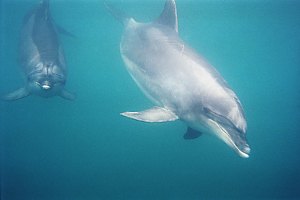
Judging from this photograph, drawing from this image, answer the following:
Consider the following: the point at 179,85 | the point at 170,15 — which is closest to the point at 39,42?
the point at 170,15

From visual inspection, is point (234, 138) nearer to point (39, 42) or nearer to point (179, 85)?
point (179, 85)

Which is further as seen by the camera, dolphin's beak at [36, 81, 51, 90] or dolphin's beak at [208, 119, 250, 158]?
dolphin's beak at [36, 81, 51, 90]

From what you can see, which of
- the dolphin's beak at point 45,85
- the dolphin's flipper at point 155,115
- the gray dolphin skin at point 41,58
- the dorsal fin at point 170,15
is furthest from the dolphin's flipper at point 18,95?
the dorsal fin at point 170,15

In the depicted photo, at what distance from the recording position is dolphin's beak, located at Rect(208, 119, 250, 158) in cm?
566

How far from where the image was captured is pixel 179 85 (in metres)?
7.61

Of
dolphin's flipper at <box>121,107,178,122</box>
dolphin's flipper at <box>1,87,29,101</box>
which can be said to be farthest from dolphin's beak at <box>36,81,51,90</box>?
dolphin's flipper at <box>121,107,178,122</box>

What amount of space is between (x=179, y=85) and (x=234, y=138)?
219cm

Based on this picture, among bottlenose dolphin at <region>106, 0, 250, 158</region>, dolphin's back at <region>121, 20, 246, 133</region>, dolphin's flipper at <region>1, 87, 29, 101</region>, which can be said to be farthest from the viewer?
dolphin's flipper at <region>1, 87, 29, 101</region>

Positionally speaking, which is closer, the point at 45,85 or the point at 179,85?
the point at 179,85

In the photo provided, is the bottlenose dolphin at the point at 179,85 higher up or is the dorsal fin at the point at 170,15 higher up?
the dorsal fin at the point at 170,15

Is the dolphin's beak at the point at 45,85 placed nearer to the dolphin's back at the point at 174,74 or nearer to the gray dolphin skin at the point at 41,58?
the gray dolphin skin at the point at 41,58

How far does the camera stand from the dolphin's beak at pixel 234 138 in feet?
18.6

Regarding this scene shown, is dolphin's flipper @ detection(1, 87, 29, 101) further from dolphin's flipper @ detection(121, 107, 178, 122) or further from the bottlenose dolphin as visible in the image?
dolphin's flipper @ detection(121, 107, 178, 122)

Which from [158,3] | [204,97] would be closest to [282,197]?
[204,97]
